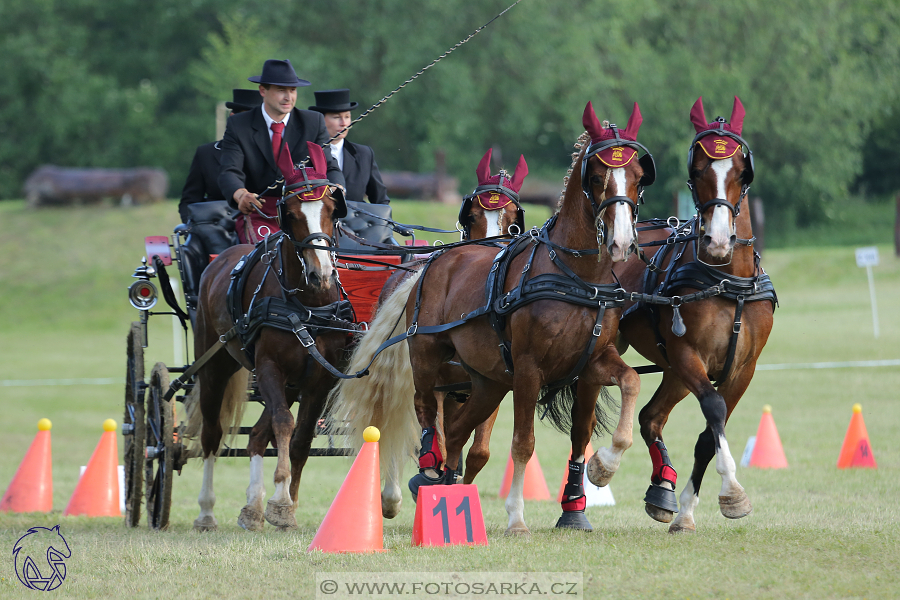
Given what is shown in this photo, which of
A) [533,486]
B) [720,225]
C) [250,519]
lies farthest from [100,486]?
[720,225]

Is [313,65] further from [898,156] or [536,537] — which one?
[536,537]

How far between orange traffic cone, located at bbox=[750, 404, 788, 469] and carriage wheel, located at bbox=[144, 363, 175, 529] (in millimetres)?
5477

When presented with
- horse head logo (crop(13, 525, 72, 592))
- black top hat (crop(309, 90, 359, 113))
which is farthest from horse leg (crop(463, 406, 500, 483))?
black top hat (crop(309, 90, 359, 113))

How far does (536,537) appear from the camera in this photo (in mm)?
5441

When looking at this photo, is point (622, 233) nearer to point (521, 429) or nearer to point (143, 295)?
point (521, 429)

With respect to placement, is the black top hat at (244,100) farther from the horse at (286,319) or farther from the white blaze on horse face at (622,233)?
the white blaze on horse face at (622,233)

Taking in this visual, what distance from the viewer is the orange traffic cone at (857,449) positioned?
930 centimetres

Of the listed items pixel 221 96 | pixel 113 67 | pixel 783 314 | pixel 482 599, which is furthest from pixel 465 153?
pixel 482 599

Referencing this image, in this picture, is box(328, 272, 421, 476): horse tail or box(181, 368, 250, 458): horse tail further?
box(181, 368, 250, 458): horse tail

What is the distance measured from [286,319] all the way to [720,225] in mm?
2572

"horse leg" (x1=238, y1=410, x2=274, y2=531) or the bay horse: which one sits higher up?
the bay horse

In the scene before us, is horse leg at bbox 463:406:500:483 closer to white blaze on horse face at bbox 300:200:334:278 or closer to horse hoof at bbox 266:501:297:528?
horse hoof at bbox 266:501:297:528

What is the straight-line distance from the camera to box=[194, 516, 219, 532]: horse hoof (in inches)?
279

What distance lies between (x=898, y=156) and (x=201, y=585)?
41.6 m
